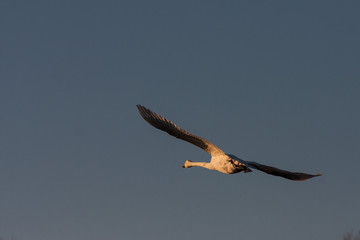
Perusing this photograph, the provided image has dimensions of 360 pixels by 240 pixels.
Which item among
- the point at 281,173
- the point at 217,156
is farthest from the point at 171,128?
the point at 281,173

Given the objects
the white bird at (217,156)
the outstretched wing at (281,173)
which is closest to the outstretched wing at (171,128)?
the white bird at (217,156)

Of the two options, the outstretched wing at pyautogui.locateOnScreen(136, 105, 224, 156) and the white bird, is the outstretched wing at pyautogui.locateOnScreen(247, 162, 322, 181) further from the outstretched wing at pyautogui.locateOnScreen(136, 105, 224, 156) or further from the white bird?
the outstretched wing at pyautogui.locateOnScreen(136, 105, 224, 156)

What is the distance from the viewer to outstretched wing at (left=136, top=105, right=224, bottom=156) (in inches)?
1227

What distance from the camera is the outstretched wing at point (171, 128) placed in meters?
31.2

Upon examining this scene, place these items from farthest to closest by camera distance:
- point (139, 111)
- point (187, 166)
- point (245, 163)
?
point (187, 166) → point (139, 111) → point (245, 163)

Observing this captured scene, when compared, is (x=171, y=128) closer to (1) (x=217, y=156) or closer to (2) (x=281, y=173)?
(1) (x=217, y=156)

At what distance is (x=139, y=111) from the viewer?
32062 mm

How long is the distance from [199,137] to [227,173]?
3.09 metres

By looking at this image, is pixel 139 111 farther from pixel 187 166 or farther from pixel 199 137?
pixel 187 166

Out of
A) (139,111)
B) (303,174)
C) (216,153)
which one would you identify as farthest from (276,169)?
(139,111)

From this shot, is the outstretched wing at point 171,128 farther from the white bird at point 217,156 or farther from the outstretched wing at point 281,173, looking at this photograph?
the outstretched wing at point 281,173

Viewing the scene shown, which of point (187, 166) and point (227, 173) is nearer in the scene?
point (227, 173)

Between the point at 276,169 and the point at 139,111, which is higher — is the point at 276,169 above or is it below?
below

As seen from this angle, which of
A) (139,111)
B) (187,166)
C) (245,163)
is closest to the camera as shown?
(245,163)
